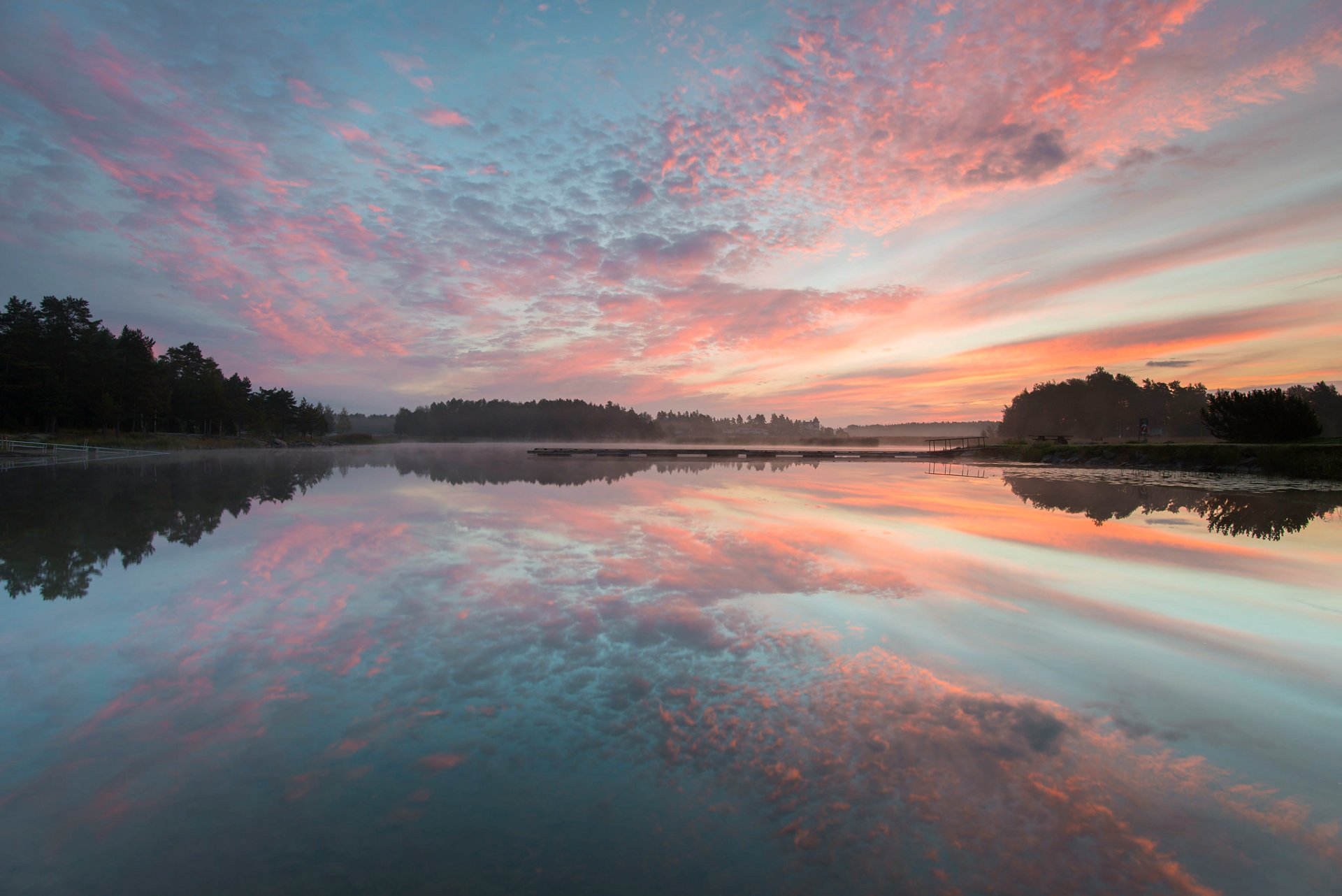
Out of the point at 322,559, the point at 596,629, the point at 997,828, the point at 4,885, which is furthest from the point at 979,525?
the point at 4,885

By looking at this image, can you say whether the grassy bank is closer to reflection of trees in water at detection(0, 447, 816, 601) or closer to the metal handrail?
reflection of trees in water at detection(0, 447, 816, 601)

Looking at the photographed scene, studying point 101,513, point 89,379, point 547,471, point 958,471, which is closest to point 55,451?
point 89,379

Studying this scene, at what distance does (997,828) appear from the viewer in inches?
135

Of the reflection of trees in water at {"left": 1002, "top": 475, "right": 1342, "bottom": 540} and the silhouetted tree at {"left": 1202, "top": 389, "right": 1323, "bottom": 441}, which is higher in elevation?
the silhouetted tree at {"left": 1202, "top": 389, "right": 1323, "bottom": 441}

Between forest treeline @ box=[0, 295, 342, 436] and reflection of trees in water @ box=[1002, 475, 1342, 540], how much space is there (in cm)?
7843

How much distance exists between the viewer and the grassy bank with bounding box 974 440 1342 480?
2914 centimetres

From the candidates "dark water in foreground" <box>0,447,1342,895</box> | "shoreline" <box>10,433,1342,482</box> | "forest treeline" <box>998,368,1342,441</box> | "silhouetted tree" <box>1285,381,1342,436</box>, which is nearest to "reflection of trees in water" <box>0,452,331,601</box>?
"dark water in foreground" <box>0,447,1342,895</box>

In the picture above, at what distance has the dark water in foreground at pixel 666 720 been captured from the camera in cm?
318

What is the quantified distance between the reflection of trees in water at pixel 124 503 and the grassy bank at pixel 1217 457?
100 feet

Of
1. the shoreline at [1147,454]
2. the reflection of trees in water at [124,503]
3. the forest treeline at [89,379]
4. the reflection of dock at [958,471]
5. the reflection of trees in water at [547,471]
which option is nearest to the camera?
the reflection of trees in water at [124,503]

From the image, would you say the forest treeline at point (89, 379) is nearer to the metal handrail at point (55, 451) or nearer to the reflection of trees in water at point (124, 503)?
the metal handrail at point (55, 451)

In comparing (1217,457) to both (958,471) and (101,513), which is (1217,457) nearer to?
(958,471)

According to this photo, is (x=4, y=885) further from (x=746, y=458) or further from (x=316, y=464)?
(x=746, y=458)

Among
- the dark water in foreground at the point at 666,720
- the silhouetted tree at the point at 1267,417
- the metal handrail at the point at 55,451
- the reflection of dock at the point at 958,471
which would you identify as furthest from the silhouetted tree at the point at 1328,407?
the metal handrail at the point at 55,451
